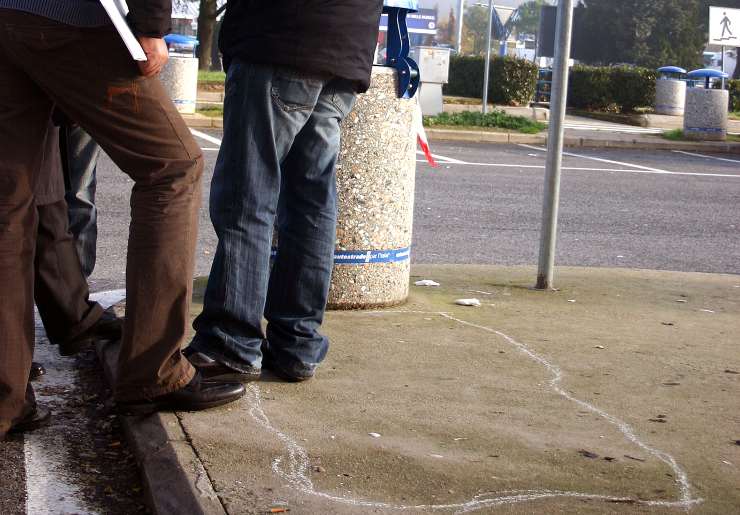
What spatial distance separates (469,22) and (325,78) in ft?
511

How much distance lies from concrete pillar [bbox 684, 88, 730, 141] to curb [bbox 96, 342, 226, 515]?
18227mm

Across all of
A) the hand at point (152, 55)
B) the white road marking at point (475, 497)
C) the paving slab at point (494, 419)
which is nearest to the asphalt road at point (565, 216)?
the paving slab at point (494, 419)

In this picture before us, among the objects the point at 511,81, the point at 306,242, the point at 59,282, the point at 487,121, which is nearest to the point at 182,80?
the point at 487,121

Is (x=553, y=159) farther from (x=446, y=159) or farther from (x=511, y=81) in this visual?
(x=511, y=81)

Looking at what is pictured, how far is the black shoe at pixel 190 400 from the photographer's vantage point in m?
3.33

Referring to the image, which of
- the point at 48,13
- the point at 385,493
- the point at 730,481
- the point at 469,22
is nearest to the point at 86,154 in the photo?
the point at 48,13

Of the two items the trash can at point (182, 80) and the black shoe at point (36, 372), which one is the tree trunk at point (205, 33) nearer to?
the trash can at point (182, 80)

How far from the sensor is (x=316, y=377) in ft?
12.5

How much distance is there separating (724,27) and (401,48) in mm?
18888

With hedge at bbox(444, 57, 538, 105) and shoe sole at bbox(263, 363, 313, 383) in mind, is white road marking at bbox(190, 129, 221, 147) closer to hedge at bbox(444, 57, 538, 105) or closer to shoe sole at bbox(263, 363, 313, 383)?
shoe sole at bbox(263, 363, 313, 383)

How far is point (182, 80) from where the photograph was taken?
59.7 ft

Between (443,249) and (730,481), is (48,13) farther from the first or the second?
(443,249)

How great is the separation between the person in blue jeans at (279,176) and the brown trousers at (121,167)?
10.8 inches

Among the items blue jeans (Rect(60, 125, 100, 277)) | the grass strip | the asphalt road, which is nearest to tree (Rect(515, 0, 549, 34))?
the grass strip
